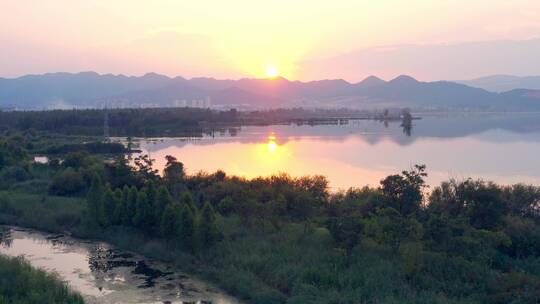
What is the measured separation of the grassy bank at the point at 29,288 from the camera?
258 inches

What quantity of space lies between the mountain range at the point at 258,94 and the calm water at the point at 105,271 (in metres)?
84.0

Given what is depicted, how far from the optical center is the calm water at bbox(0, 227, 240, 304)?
301 inches

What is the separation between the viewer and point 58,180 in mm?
13672

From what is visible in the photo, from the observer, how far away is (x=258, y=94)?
12375 centimetres

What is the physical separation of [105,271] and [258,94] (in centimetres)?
11597

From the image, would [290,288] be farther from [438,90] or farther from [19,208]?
[438,90]

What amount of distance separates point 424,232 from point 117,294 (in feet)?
14.9

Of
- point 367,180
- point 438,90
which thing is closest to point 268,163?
point 367,180

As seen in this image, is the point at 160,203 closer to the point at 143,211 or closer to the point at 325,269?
the point at 143,211

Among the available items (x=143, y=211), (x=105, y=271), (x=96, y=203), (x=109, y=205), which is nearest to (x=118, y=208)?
(x=109, y=205)

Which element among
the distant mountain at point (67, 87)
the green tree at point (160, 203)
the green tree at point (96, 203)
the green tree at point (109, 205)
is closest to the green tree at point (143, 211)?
the green tree at point (160, 203)

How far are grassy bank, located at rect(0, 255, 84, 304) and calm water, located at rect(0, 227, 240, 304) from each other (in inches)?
23.2

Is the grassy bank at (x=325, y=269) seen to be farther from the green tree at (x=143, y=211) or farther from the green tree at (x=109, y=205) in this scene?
the green tree at (x=109, y=205)

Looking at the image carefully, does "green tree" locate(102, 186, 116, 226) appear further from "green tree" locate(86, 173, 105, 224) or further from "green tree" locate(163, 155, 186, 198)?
"green tree" locate(163, 155, 186, 198)
